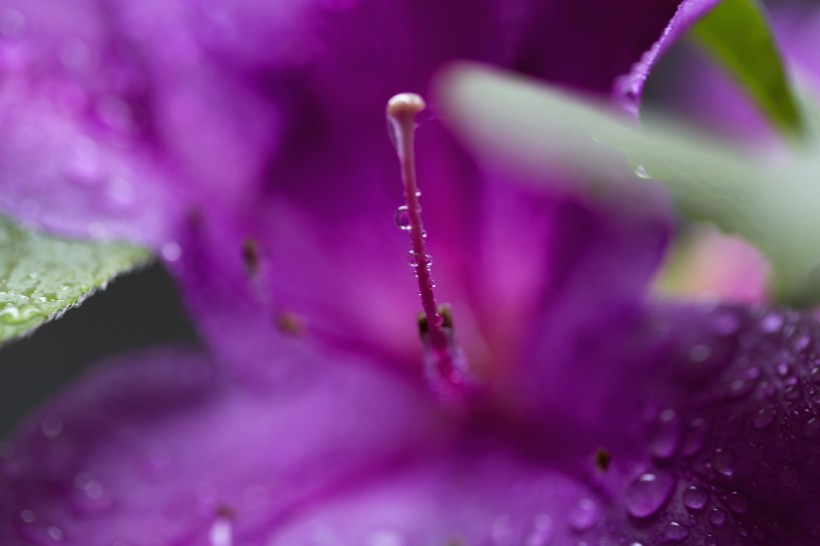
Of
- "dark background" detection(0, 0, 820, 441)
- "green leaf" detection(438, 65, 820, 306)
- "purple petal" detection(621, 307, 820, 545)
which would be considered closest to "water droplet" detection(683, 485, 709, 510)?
"purple petal" detection(621, 307, 820, 545)

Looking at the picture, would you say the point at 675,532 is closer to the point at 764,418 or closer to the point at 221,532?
the point at 764,418

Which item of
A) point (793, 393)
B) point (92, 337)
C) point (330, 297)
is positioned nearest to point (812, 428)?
point (793, 393)

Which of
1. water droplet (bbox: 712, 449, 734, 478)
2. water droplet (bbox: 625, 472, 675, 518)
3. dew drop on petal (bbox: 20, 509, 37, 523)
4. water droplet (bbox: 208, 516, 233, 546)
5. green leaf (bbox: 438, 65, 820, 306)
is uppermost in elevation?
green leaf (bbox: 438, 65, 820, 306)

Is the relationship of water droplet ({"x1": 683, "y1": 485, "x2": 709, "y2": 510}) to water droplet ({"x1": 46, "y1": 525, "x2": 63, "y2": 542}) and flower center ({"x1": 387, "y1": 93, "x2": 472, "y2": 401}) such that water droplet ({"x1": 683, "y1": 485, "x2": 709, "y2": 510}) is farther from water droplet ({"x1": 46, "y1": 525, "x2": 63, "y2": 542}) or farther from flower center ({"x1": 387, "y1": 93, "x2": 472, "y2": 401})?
water droplet ({"x1": 46, "y1": 525, "x2": 63, "y2": 542})

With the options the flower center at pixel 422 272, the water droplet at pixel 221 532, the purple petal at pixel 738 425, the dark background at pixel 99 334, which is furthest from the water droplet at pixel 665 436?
the dark background at pixel 99 334

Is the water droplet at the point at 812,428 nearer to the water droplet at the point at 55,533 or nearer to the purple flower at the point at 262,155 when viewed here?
the purple flower at the point at 262,155
